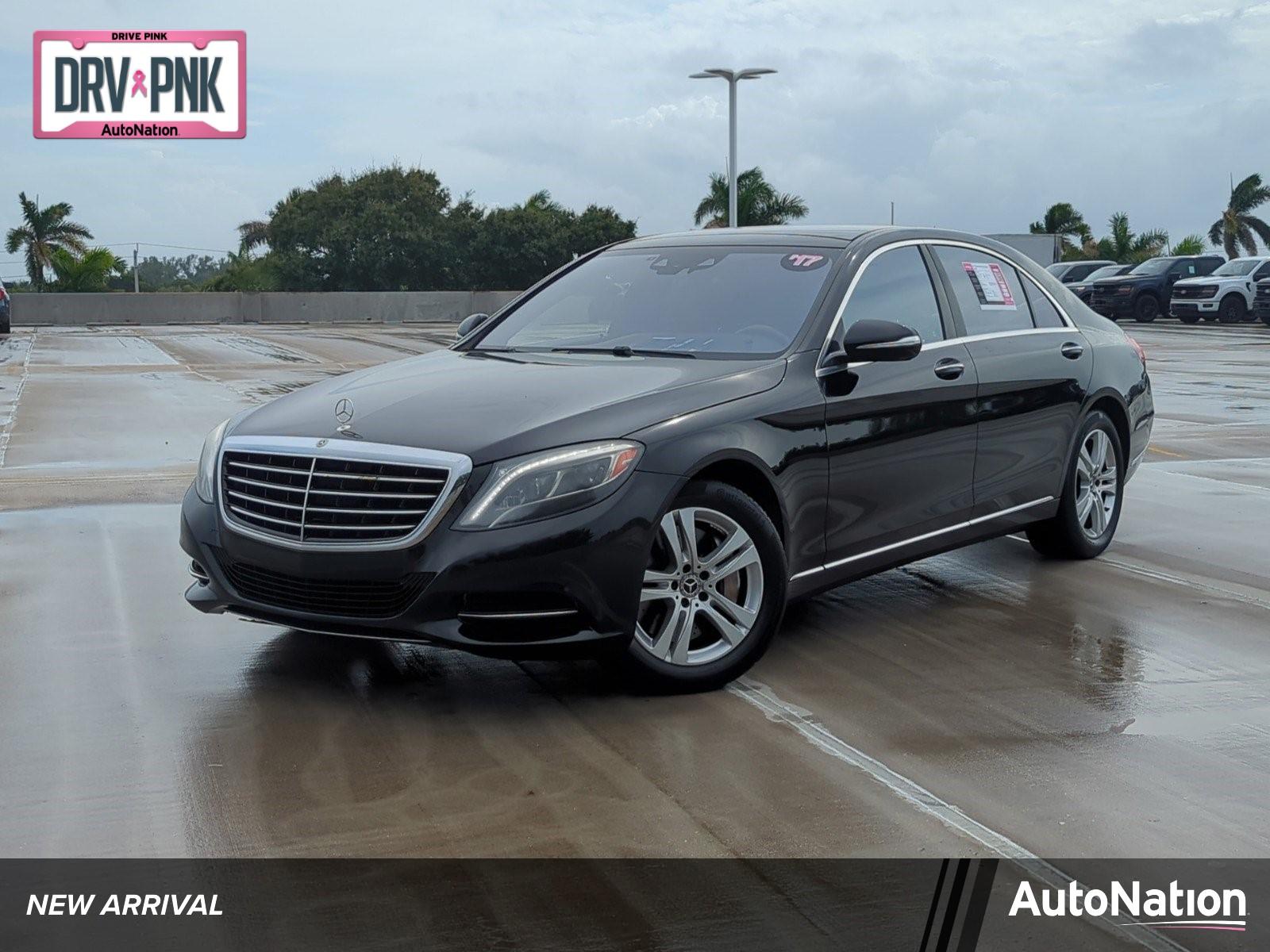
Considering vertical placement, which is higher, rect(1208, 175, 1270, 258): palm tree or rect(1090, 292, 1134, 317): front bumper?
rect(1208, 175, 1270, 258): palm tree

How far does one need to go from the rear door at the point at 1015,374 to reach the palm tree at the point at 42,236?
223 feet

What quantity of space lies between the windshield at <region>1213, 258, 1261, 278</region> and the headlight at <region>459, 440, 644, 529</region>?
127ft

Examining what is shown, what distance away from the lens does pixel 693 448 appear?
17.0ft

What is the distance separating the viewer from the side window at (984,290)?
22.4ft

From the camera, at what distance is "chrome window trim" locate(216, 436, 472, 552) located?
488cm

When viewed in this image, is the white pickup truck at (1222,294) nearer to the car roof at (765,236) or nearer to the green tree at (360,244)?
the car roof at (765,236)

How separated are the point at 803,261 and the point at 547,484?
191 centimetres

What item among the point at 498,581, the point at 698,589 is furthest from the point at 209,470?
the point at 698,589

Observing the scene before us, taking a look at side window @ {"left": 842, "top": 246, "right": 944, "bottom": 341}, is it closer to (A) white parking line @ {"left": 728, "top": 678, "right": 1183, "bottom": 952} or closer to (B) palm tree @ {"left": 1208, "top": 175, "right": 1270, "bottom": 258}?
(A) white parking line @ {"left": 728, "top": 678, "right": 1183, "bottom": 952}

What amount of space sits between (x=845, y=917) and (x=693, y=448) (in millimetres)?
1996

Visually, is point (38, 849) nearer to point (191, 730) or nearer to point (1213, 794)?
point (191, 730)

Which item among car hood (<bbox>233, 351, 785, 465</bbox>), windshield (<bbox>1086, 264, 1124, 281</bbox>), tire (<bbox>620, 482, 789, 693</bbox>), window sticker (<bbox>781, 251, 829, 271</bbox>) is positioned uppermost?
windshield (<bbox>1086, 264, 1124, 281</bbox>)

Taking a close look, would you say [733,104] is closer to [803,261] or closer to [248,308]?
[248,308]

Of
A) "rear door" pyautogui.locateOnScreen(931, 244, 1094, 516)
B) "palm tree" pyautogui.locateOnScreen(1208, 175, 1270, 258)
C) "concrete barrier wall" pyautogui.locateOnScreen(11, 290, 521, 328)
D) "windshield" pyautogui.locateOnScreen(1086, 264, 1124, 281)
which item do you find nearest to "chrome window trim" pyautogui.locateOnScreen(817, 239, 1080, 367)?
"rear door" pyautogui.locateOnScreen(931, 244, 1094, 516)
